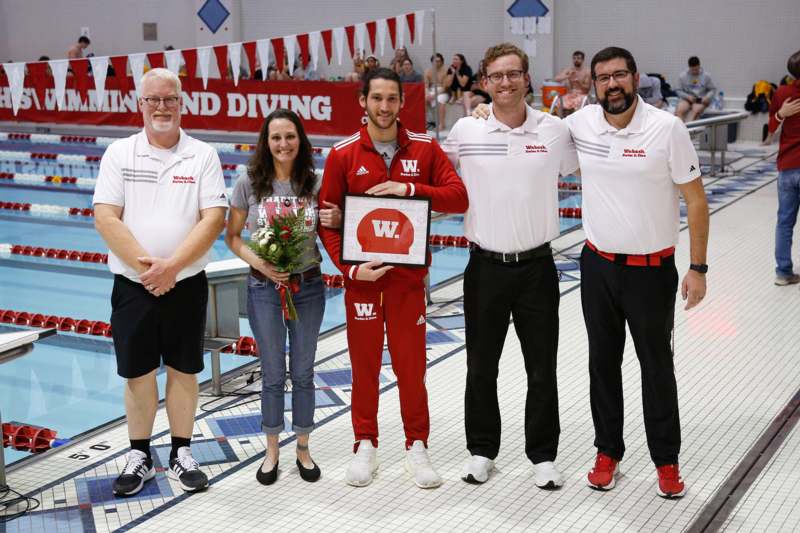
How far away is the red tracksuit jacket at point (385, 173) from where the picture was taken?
340 cm

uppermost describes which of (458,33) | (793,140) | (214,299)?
(458,33)

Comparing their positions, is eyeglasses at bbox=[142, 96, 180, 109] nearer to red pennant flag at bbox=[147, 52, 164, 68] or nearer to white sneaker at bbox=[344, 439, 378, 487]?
white sneaker at bbox=[344, 439, 378, 487]

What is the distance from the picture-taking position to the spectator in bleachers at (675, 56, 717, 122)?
14227mm

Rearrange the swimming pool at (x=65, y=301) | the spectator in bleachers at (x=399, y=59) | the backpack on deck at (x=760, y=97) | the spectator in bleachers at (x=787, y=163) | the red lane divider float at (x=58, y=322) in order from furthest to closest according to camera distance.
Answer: the spectator in bleachers at (x=399, y=59), the backpack on deck at (x=760, y=97), the spectator in bleachers at (x=787, y=163), the red lane divider float at (x=58, y=322), the swimming pool at (x=65, y=301)

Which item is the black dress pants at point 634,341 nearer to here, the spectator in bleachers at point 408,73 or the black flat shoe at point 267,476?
the black flat shoe at point 267,476

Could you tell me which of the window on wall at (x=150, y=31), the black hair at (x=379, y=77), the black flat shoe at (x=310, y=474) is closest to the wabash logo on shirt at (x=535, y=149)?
the black hair at (x=379, y=77)

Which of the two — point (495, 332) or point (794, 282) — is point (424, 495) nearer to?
point (495, 332)

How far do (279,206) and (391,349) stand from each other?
65 centimetres

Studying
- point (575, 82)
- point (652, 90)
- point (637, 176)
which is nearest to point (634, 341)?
point (637, 176)

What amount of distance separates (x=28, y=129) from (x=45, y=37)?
5105 mm

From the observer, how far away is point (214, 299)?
14.9 ft

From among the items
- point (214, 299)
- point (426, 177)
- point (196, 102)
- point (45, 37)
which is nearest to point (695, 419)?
point (426, 177)

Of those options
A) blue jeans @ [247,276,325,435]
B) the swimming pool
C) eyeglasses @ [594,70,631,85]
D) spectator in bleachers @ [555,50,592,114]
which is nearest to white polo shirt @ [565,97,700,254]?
eyeglasses @ [594,70,631,85]

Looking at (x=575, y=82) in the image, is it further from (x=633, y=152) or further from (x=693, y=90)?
(x=633, y=152)
